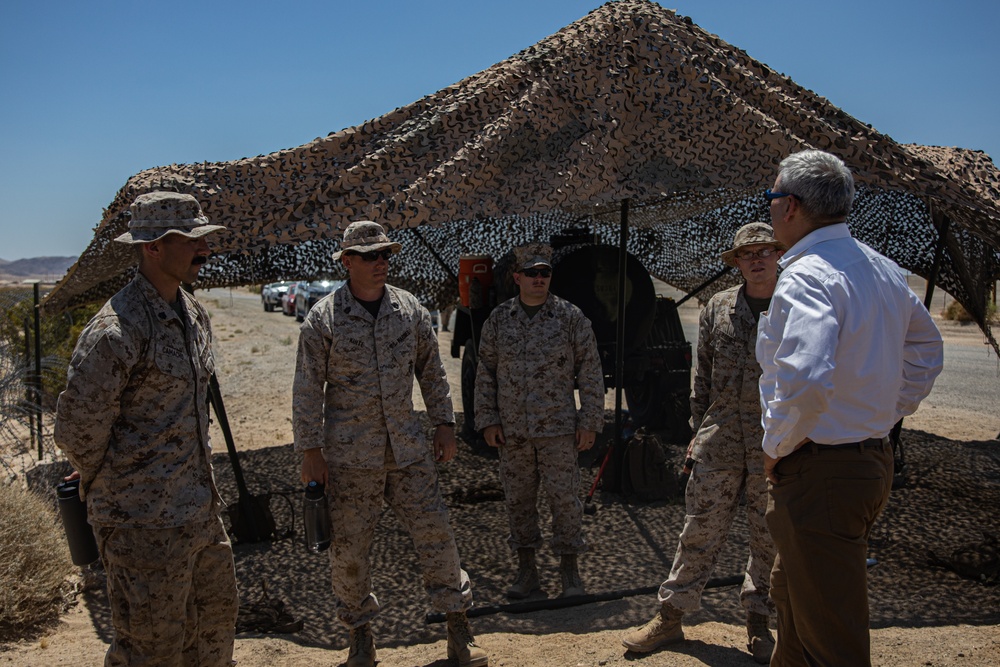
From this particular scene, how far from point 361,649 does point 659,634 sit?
1.34 m

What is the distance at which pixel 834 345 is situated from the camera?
218 centimetres

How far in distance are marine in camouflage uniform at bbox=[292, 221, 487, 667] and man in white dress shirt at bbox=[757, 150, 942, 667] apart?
1.63m

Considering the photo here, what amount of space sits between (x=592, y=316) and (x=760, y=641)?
154 inches

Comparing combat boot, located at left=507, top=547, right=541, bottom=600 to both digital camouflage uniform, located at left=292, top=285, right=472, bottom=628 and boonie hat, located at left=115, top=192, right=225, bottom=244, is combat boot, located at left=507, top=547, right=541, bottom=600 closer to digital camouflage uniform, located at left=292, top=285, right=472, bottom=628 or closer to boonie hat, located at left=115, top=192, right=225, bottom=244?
digital camouflage uniform, located at left=292, top=285, right=472, bottom=628

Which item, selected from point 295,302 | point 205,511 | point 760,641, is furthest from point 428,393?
point 295,302

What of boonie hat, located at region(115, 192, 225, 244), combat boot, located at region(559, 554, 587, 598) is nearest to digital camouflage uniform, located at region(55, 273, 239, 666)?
boonie hat, located at region(115, 192, 225, 244)

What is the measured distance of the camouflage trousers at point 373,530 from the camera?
353 cm

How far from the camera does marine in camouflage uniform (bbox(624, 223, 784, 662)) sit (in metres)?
3.51

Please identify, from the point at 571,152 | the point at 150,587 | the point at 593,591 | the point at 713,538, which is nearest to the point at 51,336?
the point at 571,152

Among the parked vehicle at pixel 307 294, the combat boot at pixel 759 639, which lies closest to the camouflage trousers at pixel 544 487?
the combat boot at pixel 759 639

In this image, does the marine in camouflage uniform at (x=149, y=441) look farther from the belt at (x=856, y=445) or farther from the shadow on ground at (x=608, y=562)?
the belt at (x=856, y=445)

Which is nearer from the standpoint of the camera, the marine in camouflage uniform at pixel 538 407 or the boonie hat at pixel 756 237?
the boonie hat at pixel 756 237

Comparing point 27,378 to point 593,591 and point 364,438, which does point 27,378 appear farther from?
point 593,591

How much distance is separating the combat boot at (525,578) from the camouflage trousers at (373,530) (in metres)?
0.81
